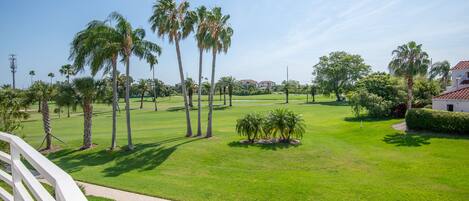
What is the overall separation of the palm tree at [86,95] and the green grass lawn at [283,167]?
4.18ft

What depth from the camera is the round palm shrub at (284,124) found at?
2523cm

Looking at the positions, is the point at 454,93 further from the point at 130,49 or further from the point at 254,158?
the point at 130,49

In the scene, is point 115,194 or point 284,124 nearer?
point 115,194

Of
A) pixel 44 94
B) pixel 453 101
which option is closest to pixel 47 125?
pixel 44 94

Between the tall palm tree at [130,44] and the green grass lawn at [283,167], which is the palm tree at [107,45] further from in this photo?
the green grass lawn at [283,167]

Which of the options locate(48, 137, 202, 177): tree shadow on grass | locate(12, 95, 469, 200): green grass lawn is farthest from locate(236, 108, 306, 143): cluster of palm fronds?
locate(48, 137, 202, 177): tree shadow on grass

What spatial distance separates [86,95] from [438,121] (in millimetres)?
29551

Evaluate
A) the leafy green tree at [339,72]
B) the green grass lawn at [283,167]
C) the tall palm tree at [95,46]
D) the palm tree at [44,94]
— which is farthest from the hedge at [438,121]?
the leafy green tree at [339,72]

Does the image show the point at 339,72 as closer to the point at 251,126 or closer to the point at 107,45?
the point at 251,126

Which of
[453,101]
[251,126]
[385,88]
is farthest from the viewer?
[385,88]

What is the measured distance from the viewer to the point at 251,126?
997 inches

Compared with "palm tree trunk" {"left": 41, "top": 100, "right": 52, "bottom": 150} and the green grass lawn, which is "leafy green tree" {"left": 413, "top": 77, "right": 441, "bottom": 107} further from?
"palm tree trunk" {"left": 41, "top": 100, "right": 52, "bottom": 150}

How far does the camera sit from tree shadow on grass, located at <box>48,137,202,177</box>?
2025 centimetres

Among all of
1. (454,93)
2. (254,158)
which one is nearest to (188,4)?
(254,158)
